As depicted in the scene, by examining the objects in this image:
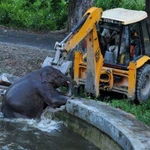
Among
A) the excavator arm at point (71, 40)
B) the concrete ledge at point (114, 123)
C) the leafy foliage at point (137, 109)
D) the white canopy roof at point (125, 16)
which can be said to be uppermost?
the white canopy roof at point (125, 16)

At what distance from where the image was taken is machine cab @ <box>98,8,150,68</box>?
9672 millimetres

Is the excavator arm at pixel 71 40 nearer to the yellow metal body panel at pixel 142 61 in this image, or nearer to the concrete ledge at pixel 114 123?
the concrete ledge at pixel 114 123

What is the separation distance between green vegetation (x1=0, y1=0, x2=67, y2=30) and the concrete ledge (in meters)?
12.2

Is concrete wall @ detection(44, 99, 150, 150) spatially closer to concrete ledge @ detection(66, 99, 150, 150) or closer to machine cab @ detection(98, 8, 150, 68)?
concrete ledge @ detection(66, 99, 150, 150)

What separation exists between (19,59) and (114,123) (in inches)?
A: 254

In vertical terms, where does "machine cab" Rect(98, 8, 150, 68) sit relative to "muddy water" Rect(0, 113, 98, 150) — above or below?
above

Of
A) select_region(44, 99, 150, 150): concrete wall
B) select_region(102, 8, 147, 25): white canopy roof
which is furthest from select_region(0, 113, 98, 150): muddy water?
select_region(102, 8, 147, 25): white canopy roof

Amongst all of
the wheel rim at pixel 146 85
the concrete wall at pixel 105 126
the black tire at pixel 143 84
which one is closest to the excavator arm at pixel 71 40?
the concrete wall at pixel 105 126

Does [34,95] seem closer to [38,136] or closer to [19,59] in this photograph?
[38,136]

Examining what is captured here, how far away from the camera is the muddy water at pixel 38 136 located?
7000mm

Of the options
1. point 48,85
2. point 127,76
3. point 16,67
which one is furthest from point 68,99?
point 16,67

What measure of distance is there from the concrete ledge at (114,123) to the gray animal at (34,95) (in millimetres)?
518

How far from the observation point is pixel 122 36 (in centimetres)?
970

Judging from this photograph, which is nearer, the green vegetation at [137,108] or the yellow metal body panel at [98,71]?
the green vegetation at [137,108]
